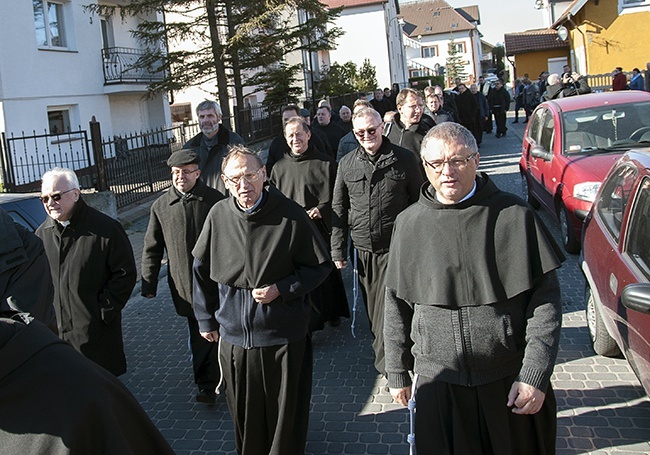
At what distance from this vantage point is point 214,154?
22.4ft

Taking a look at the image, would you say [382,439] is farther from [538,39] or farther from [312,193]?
[538,39]

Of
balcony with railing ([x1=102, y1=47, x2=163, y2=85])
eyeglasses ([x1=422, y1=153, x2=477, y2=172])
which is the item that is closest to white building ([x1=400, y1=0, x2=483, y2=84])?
balcony with railing ([x1=102, y1=47, x2=163, y2=85])

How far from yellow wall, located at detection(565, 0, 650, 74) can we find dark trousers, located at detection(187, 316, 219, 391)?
27182 mm

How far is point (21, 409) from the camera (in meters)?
1.82

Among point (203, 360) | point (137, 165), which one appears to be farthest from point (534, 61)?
point (203, 360)

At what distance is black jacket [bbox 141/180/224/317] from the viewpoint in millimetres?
5266

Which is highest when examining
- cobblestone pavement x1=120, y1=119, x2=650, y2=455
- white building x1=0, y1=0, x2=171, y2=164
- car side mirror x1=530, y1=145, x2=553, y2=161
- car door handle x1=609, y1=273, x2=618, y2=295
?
white building x1=0, y1=0, x2=171, y2=164

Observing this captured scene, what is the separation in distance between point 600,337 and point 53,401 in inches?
184

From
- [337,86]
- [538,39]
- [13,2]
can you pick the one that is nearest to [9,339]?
[13,2]

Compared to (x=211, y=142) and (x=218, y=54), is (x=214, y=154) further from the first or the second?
(x=218, y=54)

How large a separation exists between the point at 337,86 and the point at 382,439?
31.4m

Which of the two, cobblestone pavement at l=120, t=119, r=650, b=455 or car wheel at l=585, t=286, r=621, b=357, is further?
car wheel at l=585, t=286, r=621, b=357

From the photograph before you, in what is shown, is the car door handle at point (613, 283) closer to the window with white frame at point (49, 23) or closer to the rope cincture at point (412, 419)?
the rope cincture at point (412, 419)

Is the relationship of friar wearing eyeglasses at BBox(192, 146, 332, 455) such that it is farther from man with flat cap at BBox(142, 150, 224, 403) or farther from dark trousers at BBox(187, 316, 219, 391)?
dark trousers at BBox(187, 316, 219, 391)
